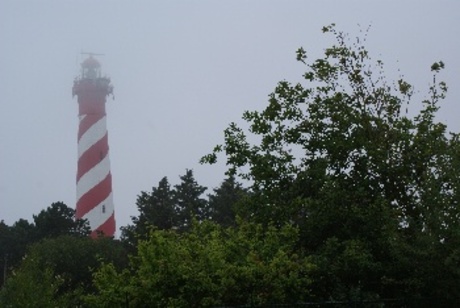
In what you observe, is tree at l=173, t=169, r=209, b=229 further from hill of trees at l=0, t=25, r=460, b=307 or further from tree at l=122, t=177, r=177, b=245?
hill of trees at l=0, t=25, r=460, b=307

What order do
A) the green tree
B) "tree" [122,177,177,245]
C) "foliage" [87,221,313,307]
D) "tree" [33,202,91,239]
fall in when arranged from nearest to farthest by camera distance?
"foliage" [87,221,313,307], "tree" [122,177,177,245], "tree" [33,202,91,239], the green tree

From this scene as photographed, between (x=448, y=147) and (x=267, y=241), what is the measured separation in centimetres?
617

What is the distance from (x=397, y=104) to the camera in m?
26.6

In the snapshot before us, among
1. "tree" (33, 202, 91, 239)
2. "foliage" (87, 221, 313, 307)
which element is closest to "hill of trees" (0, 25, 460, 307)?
"foliage" (87, 221, 313, 307)

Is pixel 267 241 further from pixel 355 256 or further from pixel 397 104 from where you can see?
pixel 397 104

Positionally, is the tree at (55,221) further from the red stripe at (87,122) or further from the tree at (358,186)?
the tree at (358,186)

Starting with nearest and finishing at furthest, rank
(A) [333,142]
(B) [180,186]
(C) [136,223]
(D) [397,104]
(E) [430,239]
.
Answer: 1. (E) [430,239]
2. (A) [333,142]
3. (D) [397,104]
4. (C) [136,223]
5. (B) [180,186]

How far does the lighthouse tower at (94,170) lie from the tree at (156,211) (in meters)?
2.58

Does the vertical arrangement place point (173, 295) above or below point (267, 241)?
below

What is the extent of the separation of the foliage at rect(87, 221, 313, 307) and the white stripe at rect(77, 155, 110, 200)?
135 ft

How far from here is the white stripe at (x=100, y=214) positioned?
206 ft

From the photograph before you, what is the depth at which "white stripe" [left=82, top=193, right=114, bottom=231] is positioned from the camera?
6283cm

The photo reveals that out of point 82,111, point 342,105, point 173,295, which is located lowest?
point 173,295

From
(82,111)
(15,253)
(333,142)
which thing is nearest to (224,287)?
(333,142)
